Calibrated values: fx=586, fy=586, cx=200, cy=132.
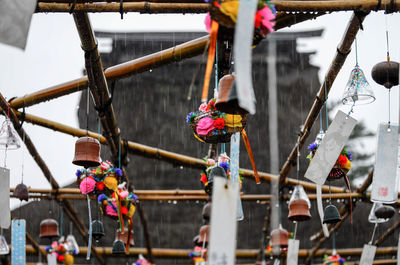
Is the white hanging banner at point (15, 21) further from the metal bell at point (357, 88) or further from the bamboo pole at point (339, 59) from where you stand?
the metal bell at point (357, 88)

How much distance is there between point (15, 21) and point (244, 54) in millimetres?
1116

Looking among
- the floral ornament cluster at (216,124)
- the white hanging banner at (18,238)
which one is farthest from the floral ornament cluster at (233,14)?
the white hanging banner at (18,238)

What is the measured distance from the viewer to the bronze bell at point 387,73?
405 cm

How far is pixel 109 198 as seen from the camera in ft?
18.9

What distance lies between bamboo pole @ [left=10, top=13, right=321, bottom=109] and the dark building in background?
6681 mm

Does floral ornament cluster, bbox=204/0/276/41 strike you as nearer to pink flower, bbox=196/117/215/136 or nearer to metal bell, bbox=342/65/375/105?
pink flower, bbox=196/117/215/136

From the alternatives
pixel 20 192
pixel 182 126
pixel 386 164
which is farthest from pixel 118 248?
pixel 182 126

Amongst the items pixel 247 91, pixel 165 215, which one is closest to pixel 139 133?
pixel 165 215

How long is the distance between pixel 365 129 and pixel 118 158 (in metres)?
19.1

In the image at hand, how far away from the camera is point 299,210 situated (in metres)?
6.40

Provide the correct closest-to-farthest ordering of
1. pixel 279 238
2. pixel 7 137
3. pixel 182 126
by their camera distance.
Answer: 1. pixel 7 137
2. pixel 279 238
3. pixel 182 126

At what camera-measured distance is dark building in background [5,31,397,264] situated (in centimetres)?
1205

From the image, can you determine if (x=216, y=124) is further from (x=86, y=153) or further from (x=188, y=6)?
(x=86, y=153)

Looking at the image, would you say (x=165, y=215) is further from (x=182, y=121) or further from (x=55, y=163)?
(x=55, y=163)
